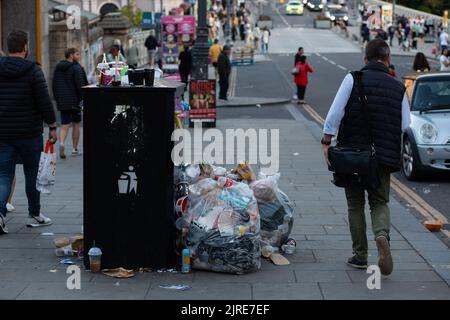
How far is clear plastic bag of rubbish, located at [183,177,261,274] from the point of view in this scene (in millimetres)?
7449

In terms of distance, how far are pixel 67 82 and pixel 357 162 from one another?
8.04m

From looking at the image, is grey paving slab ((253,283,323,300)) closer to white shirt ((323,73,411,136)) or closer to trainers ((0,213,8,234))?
white shirt ((323,73,411,136))

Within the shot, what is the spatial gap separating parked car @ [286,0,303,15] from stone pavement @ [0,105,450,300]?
10008cm

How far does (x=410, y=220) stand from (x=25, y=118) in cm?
408

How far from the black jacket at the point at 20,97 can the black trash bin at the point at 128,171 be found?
5.37 ft

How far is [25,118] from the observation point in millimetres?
8891

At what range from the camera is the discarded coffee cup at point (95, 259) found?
7.37 meters


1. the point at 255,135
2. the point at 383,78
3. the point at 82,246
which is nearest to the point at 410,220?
the point at 383,78

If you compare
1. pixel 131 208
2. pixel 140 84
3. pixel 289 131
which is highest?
pixel 140 84

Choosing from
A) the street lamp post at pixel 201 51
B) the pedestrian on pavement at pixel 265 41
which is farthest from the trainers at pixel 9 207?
the pedestrian on pavement at pixel 265 41

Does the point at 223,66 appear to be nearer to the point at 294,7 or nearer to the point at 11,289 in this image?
the point at 11,289

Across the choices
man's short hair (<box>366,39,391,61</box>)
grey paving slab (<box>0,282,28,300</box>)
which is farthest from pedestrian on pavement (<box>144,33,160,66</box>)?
grey paving slab (<box>0,282,28,300</box>)

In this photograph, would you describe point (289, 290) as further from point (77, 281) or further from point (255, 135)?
point (255, 135)

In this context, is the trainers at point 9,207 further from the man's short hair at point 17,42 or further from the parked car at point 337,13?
the parked car at point 337,13
